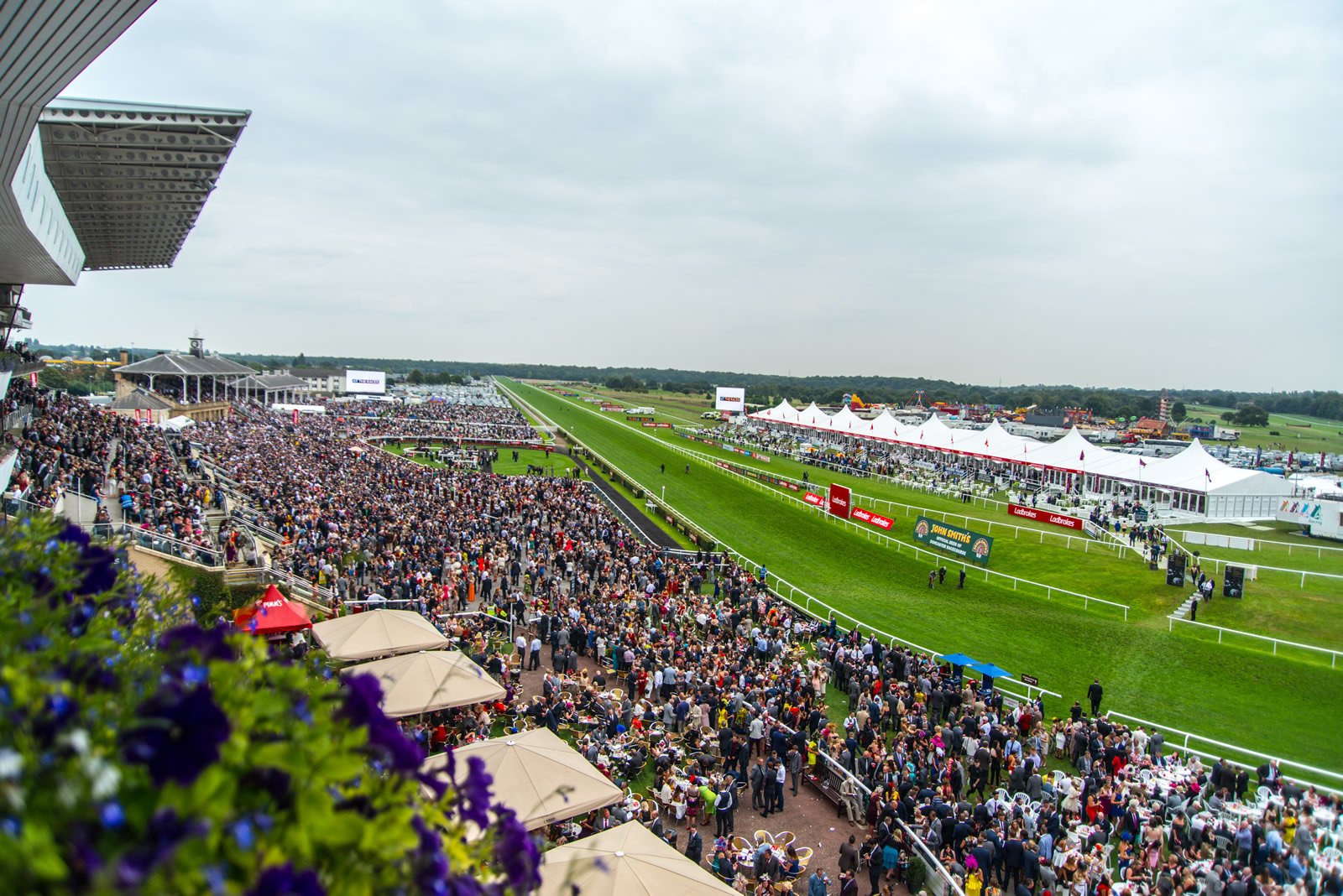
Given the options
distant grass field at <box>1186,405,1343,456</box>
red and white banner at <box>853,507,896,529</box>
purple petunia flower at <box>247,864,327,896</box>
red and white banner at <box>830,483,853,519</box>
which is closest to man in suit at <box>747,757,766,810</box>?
purple petunia flower at <box>247,864,327,896</box>

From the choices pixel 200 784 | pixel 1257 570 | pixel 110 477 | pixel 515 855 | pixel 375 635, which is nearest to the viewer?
pixel 200 784

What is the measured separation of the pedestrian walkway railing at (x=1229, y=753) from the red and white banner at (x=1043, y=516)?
15.9 meters

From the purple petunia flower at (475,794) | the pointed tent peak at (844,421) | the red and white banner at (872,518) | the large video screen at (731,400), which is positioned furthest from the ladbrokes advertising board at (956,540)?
the large video screen at (731,400)

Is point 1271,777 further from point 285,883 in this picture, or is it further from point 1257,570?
point 1257,570

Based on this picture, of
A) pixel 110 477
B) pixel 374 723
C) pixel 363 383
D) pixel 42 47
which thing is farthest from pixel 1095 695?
pixel 363 383

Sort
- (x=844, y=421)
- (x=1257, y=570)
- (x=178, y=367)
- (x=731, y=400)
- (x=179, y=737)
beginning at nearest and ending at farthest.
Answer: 1. (x=179, y=737)
2. (x=1257, y=570)
3. (x=844, y=421)
4. (x=178, y=367)
5. (x=731, y=400)

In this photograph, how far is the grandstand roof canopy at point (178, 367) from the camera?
206ft

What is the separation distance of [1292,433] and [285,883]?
150 m

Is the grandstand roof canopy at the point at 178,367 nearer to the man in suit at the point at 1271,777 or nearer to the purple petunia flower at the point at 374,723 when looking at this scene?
the man in suit at the point at 1271,777

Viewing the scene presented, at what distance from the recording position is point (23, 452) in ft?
65.4

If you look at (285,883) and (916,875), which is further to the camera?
(916,875)

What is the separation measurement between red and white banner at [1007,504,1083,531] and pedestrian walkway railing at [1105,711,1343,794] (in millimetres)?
15916

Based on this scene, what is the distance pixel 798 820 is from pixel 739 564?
14801 millimetres

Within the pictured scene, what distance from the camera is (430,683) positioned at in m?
11.8
